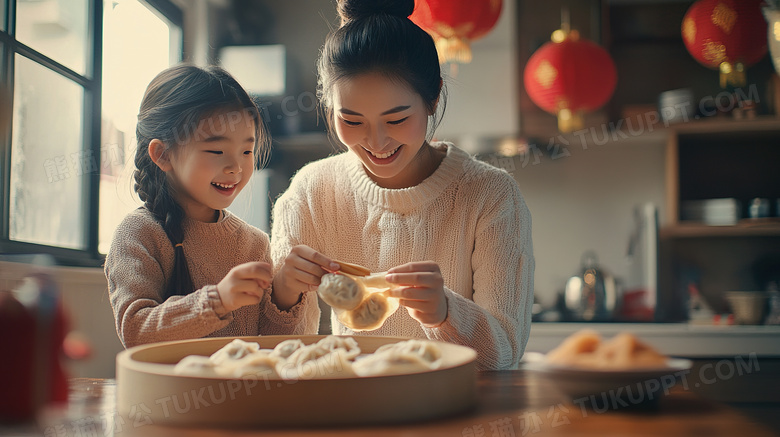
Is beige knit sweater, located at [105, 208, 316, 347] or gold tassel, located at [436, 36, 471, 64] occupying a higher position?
gold tassel, located at [436, 36, 471, 64]

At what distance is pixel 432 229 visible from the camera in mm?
1543

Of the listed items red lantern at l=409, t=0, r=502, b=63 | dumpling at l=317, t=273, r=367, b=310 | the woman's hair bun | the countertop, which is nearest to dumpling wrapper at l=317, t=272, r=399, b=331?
dumpling at l=317, t=273, r=367, b=310

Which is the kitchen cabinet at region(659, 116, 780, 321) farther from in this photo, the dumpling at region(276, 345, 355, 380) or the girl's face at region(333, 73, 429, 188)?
the dumpling at region(276, 345, 355, 380)

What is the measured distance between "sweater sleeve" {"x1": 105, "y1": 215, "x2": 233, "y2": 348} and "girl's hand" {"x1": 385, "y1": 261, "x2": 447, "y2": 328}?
12.6 inches

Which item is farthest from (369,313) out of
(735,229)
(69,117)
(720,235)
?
(720,235)

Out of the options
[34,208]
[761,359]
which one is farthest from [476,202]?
[761,359]

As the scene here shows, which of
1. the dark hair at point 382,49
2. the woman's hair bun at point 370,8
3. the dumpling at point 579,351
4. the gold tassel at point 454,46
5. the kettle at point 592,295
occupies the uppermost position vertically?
the gold tassel at point 454,46

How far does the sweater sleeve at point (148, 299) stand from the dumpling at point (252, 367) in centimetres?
32

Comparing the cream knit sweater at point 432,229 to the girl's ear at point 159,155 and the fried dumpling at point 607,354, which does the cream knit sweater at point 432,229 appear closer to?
the girl's ear at point 159,155

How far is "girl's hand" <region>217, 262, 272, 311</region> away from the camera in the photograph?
3.68ft

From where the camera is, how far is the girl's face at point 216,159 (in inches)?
53.7

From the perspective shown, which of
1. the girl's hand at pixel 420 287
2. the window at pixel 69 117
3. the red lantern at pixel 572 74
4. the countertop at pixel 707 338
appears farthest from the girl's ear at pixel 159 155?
the countertop at pixel 707 338

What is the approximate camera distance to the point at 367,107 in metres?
1.33

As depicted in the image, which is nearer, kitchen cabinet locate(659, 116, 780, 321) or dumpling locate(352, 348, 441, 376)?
dumpling locate(352, 348, 441, 376)
